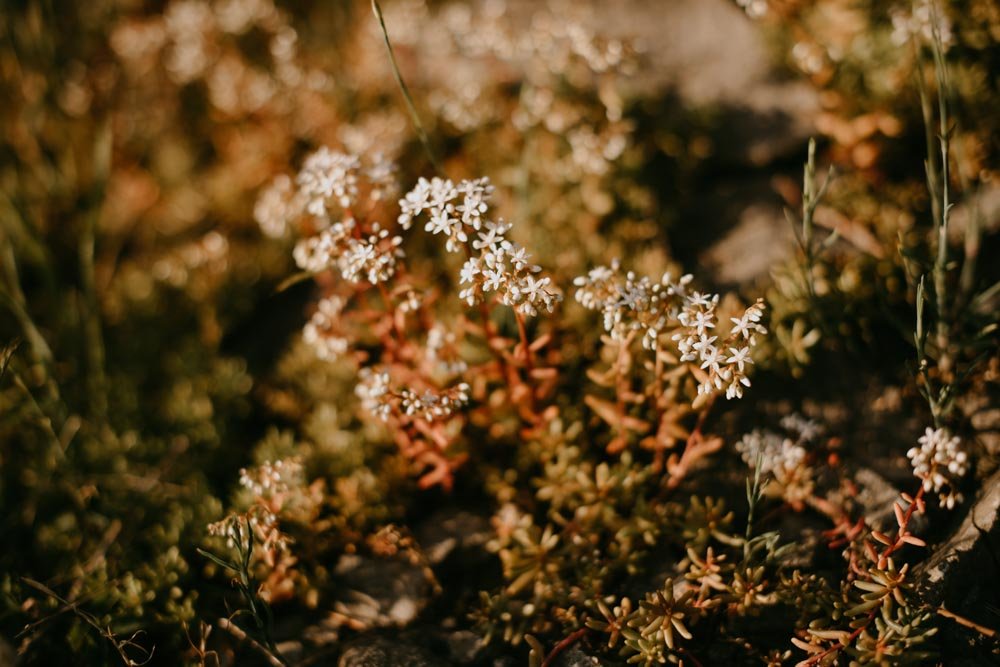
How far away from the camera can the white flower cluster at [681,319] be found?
99.3 inches

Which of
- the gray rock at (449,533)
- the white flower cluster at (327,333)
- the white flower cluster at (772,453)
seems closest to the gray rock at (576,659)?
the gray rock at (449,533)

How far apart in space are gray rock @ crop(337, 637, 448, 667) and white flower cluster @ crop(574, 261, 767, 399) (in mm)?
1632

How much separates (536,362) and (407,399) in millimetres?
800

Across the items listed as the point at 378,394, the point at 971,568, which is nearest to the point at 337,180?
the point at 378,394

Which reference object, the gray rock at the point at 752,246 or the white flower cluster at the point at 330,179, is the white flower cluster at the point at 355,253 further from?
the gray rock at the point at 752,246

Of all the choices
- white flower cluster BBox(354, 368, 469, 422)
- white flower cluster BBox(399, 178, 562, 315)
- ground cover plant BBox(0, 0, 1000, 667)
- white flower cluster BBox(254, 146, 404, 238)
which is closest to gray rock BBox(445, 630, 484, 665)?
ground cover plant BBox(0, 0, 1000, 667)

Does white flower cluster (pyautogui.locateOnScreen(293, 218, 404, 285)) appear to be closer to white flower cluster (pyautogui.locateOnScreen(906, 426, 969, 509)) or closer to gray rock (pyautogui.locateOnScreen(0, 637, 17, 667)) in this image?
gray rock (pyautogui.locateOnScreen(0, 637, 17, 667))

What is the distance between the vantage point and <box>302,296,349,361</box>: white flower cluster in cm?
315

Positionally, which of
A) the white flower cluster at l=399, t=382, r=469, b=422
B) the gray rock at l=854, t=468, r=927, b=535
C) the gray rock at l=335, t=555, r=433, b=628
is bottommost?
the gray rock at l=335, t=555, r=433, b=628

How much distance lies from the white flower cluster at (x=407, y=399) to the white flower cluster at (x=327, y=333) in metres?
0.23

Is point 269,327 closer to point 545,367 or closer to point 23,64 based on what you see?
point 545,367

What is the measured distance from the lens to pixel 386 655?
2891 mm

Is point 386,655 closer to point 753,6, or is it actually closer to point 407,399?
point 407,399

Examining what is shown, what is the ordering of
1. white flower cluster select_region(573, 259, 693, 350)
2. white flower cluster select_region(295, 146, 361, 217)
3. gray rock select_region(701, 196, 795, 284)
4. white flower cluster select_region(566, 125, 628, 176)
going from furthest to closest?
gray rock select_region(701, 196, 795, 284) → white flower cluster select_region(566, 125, 628, 176) → white flower cluster select_region(295, 146, 361, 217) → white flower cluster select_region(573, 259, 693, 350)
